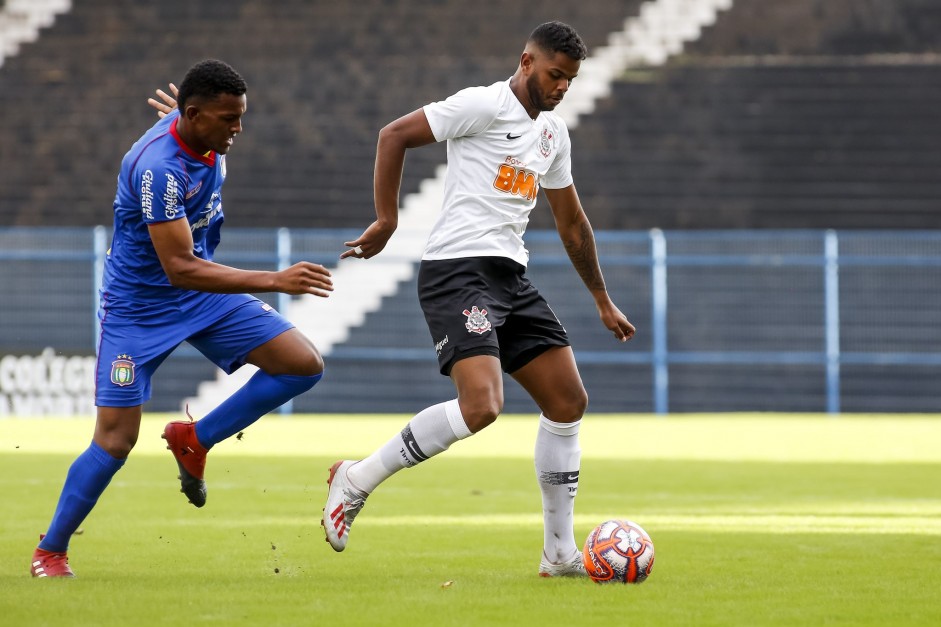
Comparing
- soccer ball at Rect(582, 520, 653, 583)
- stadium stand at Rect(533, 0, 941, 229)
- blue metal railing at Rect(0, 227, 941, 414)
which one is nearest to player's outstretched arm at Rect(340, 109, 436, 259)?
soccer ball at Rect(582, 520, 653, 583)

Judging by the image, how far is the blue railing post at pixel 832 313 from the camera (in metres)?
19.5

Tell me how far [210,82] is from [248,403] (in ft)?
4.65

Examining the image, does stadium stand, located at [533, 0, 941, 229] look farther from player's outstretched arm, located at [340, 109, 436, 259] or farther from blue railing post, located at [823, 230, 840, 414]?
player's outstretched arm, located at [340, 109, 436, 259]

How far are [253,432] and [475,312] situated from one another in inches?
409

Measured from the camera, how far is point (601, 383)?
20.2 metres

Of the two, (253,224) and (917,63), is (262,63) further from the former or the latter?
(917,63)

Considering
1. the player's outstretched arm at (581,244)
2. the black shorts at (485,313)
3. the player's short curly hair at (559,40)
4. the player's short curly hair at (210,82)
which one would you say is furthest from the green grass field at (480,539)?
the player's short curly hair at (559,40)

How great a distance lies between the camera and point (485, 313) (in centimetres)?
596

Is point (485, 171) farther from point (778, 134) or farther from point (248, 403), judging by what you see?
point (778, 134)

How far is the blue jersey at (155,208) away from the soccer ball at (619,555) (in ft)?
6.53

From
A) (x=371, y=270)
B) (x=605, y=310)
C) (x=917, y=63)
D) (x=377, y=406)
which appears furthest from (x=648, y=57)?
(x=605, y=310)

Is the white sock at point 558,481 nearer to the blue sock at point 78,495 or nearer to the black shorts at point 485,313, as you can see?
the black shorts at point 485,313

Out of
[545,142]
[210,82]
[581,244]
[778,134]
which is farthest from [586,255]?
[778,134]

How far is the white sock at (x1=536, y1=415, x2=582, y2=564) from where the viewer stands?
20.1ft
